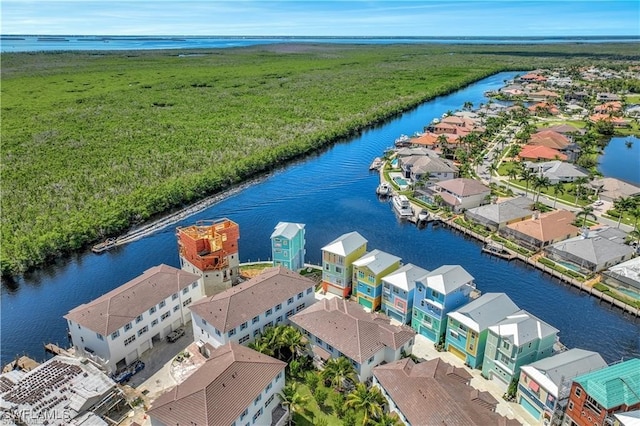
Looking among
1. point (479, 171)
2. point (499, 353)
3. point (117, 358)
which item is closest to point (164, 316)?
point (117, 358)

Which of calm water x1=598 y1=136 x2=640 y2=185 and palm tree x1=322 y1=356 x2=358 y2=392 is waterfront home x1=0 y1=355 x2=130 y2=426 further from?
calm water x1=598 y1=136 x2=640 y2=185

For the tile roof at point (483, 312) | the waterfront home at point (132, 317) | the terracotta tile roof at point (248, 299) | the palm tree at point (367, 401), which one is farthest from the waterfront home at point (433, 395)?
the waterfront home at point (132, 317)

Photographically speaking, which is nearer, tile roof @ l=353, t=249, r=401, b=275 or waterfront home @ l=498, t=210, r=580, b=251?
tile roof @ l=353, t=249, r=401, b=275

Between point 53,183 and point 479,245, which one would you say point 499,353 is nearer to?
point 479,245

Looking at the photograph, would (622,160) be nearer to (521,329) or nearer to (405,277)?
(405,277)

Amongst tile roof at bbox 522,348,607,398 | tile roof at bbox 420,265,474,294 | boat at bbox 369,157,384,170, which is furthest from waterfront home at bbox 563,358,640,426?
boat at bbox 369,157,384,170
